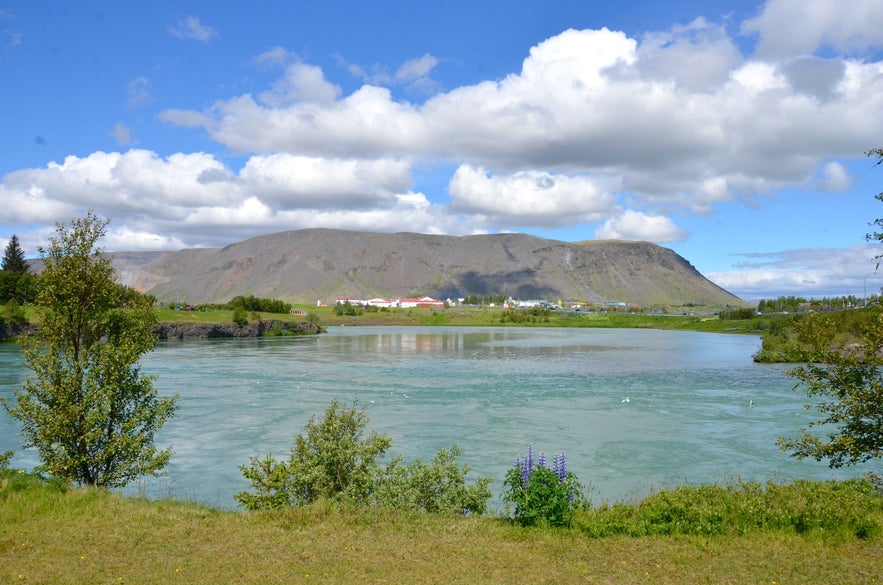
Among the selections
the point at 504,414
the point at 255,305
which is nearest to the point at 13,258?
the point at 255,305

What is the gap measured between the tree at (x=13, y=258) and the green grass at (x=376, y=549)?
166 meters

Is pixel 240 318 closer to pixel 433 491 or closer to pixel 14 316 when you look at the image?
pixel 14 316

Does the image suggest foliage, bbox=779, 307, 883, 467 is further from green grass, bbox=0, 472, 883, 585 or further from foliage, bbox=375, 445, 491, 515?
foliage, bbox=375, 445, 491, 515

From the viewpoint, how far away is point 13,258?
154 meters

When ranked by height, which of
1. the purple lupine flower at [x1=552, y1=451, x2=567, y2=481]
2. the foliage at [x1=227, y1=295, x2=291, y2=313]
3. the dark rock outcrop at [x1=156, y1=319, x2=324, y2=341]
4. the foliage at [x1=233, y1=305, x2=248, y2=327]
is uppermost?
the foliage at [x1=227, y1=295, x2=291, y2=313]

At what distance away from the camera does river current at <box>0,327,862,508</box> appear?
25.1 metres

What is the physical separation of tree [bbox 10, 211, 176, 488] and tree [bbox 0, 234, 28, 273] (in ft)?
525

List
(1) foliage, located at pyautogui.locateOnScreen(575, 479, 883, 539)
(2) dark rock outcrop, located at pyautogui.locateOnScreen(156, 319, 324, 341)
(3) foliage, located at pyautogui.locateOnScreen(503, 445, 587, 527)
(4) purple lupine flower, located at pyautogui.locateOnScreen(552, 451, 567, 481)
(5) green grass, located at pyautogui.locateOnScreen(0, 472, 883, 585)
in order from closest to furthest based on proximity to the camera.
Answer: (5) green grass, located at pyautogui.locateOnScreen(0, 472, 883, 585) < (1) foliage, located at pyautogui.locateOnScreen(575, 479, 883, 539) < (3) foliage, located at pyautogui.locateOnScreen(503, 445, 587, 527) < (4) purple lupine flower, located at pyautogui.locateOnScreen(552, 451, 567, 481) < (2) dark rock outcrop, located at pyautogui.locateOnScreen(156, 319, 324, 341)

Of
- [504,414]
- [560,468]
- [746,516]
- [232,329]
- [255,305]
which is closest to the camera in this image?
[746,516]

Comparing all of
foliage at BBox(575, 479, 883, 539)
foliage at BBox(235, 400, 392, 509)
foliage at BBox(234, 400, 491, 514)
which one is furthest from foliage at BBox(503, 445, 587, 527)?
foliage at BBox(235, 400, 392, 509)

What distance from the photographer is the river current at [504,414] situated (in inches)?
988

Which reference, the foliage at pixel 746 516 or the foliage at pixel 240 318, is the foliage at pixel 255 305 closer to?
the foliage at pixel 240 318

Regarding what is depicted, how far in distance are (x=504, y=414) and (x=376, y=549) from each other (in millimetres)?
28297

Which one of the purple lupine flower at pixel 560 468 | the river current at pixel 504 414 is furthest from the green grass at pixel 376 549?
the river current at pixel 504 414
